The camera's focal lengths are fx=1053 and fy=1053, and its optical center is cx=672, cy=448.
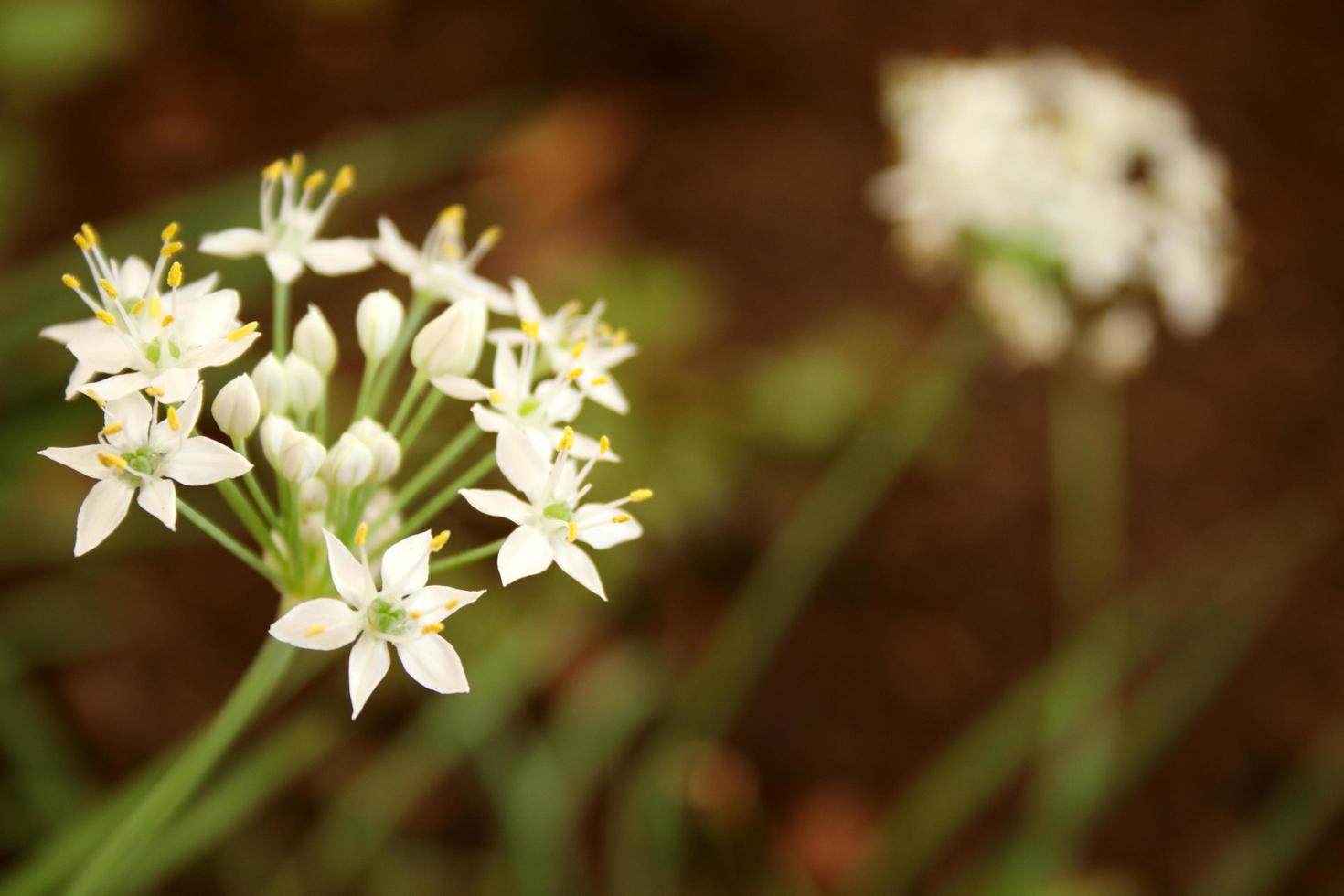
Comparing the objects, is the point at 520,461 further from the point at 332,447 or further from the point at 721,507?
the point at 721,507

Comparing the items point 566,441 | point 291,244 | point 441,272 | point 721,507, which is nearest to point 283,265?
point 291,244

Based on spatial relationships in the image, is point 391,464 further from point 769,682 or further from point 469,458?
point 769,682

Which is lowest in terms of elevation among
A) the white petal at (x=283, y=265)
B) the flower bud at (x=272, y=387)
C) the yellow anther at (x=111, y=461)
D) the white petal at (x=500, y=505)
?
the white petal at (x=500, y=505)

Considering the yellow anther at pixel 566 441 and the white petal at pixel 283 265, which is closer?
the yellow anther at pixel 566 441

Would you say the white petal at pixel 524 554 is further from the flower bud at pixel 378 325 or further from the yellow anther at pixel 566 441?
the flower bud at pixel 378 325

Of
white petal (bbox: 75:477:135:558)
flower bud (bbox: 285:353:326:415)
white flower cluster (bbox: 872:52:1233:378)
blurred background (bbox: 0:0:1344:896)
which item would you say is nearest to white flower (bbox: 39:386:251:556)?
white petal (bbox: 75:477:135:558)

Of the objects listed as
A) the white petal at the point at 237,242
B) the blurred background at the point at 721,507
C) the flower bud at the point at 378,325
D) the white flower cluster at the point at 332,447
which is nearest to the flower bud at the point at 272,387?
the white flower cluster at the point at 332,447

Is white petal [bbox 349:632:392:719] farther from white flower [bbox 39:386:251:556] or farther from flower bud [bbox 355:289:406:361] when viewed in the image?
flower bud [bbox 355:289:406:361]
